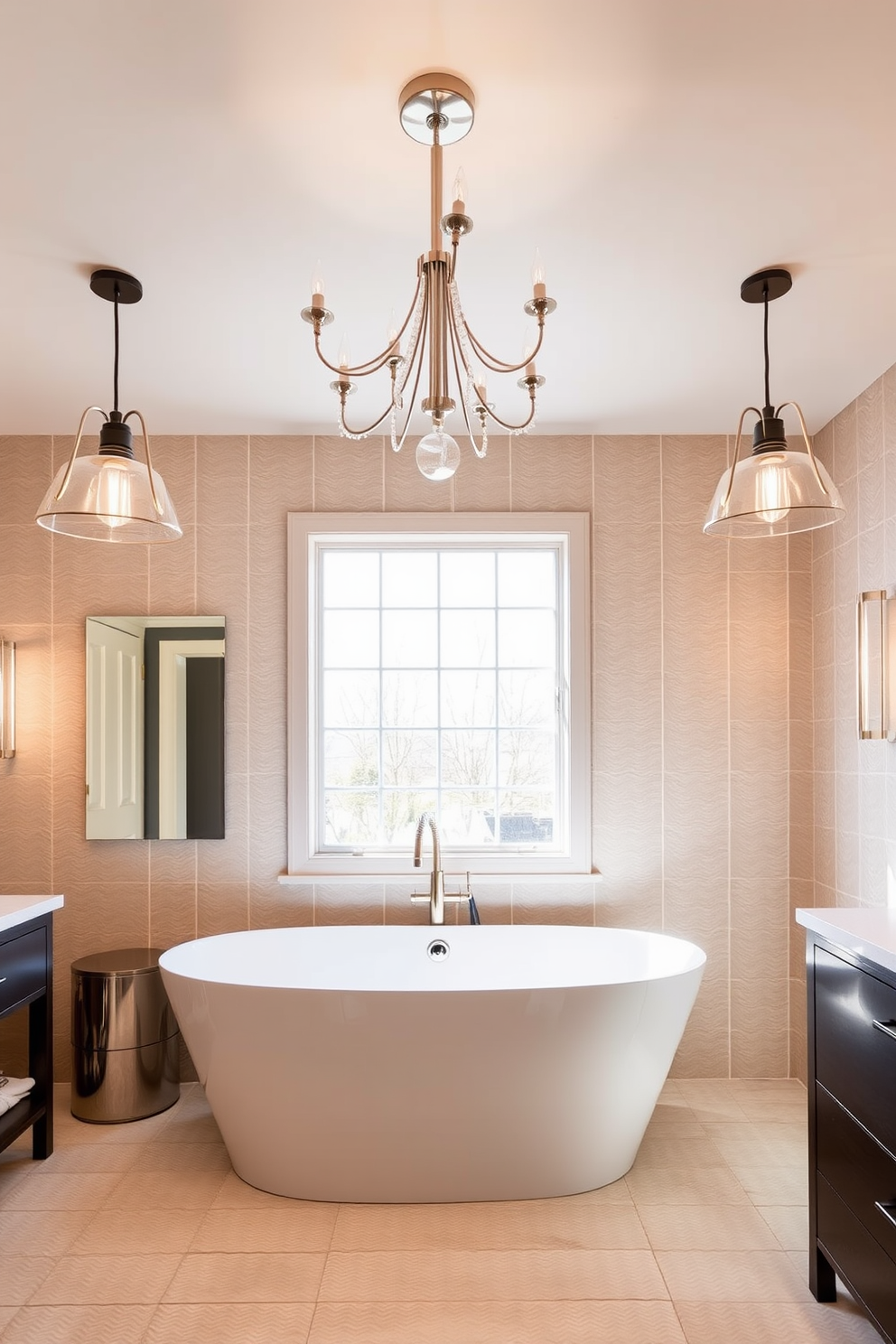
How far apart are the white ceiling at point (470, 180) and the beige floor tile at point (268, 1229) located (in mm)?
2489

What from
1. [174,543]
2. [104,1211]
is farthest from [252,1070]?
[174,543]

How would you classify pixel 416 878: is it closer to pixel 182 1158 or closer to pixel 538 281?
pixel 182 1158

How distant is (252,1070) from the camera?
2.45 m

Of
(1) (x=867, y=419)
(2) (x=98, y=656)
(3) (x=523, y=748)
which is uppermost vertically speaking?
(1) (x=867, y=419)

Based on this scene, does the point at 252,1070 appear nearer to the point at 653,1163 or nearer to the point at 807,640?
the point at 653,1163

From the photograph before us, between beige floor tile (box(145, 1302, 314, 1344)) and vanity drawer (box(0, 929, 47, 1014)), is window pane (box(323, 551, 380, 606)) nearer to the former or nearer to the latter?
vanity drawer (box(0, 929, 47, 1014))

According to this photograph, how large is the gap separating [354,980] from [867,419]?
2609 mm

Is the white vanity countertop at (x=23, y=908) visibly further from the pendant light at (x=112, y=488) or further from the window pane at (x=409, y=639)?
the window pane at (x=409, y=639)

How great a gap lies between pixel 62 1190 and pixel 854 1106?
220 centimetres

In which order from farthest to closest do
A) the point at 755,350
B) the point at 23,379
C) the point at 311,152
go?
the point at 23,379
the point at 755,350
the point at 311,152

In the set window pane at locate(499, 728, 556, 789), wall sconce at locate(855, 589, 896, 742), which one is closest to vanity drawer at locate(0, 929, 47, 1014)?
window pane at locate(499, 728, 556, 789)

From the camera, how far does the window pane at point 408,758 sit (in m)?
3.57

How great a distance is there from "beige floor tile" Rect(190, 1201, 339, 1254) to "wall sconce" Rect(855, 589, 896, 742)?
2122mm

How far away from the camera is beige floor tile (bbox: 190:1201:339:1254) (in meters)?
2.29
